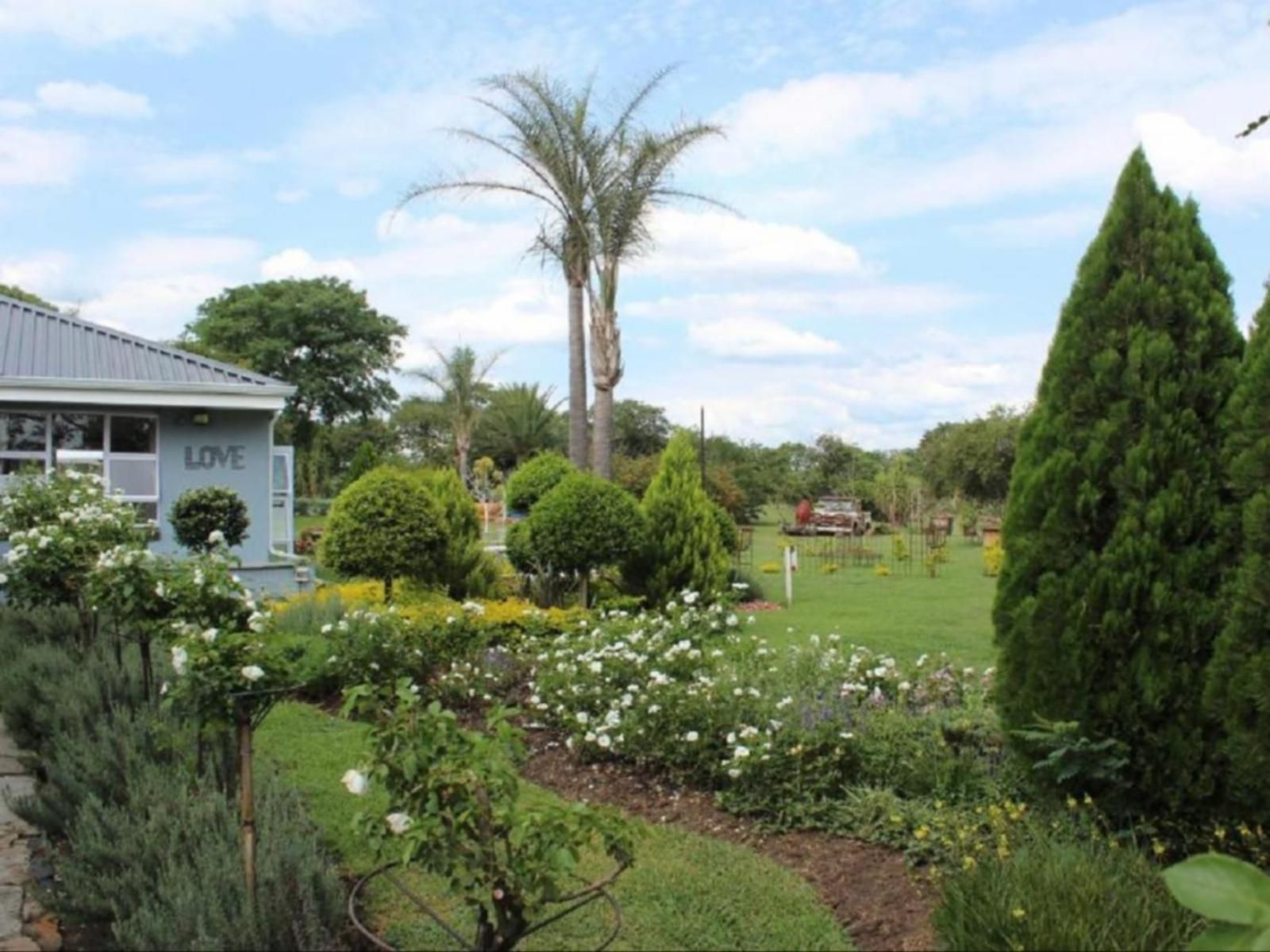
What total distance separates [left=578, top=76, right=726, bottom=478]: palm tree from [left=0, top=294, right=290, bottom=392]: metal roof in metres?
4.92

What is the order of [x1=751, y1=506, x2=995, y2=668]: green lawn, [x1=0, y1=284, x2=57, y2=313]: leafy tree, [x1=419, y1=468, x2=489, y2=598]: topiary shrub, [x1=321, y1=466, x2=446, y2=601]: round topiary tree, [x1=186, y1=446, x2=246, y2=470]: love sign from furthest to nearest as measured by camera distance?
[x1=0, y1=284, x2=57, y2=313]: leafy tree
[x1=186, y1=446, x2=246, y2=470]: love sign
[x1=419, y1=468, x2=489, y2=598]: topiary shrub
[x1=321, y1=466, x2=446, y2=601]: round topiary tree
[x1=751, y1=506, x2=995, y2=668]: green lawn

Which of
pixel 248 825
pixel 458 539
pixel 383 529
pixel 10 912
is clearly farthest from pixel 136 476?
pixel 248 825

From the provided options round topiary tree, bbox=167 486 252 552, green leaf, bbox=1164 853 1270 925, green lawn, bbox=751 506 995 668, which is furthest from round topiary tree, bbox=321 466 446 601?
green leaf, bbox=1164 853 1270 925

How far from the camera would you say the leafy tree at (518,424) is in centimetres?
4169

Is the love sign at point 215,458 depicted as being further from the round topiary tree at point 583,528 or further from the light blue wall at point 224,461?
the round topiary tree at point 583,528

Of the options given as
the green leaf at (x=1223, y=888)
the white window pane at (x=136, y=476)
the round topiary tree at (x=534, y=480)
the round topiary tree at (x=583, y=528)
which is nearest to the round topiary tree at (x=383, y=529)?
the round topiary tree at (x=583, y=528)

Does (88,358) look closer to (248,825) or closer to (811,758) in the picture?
(811,758)

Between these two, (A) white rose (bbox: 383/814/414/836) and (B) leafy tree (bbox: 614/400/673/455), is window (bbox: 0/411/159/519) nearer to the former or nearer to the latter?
(A) white rose (bbox: 383/814/414/836)

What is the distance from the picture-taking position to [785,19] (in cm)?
549

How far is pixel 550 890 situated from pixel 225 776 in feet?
7.44

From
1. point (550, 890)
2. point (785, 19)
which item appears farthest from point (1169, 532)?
point (785, 19)

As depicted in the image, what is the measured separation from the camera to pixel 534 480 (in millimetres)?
13969

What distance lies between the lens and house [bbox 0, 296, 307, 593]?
14562 millimetres

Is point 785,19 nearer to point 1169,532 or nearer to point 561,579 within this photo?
point 1169,532
